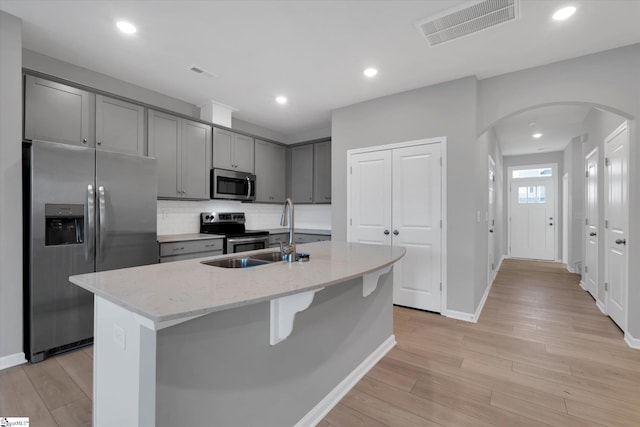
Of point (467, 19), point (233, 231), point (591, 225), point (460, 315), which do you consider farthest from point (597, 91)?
point (233, 231)

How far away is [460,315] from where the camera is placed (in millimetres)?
3289

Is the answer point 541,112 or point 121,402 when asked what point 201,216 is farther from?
point 541,112

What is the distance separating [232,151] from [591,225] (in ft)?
17.3

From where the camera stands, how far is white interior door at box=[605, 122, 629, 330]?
280 cm

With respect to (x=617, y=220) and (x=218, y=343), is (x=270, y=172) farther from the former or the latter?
(x=617, y=220)

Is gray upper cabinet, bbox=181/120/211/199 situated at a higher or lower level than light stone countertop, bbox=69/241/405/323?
higher

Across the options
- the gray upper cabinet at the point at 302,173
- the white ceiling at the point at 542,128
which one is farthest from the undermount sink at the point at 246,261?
the white ceiling at the point at 542,128

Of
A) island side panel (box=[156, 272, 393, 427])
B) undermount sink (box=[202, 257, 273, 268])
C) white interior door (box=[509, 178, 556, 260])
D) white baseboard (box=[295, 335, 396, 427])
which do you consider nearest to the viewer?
island side panel (box=[156, 272, 393, 427])

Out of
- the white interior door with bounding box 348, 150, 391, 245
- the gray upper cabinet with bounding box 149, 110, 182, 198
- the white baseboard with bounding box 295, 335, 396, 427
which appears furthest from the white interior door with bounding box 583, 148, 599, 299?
the gray upper cabinet with bounding box 149, 110, 182, 198

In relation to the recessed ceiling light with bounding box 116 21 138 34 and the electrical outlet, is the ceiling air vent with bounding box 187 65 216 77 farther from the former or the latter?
the electrical outlet

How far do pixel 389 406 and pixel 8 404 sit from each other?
93.3 inches

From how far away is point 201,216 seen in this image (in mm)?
4277

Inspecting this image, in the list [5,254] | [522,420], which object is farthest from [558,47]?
[5,254]

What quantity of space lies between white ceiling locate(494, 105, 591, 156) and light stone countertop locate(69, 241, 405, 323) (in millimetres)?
3819
